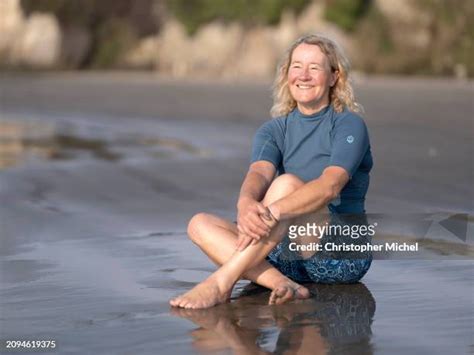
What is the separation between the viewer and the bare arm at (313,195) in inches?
226

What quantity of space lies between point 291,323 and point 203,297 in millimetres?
541

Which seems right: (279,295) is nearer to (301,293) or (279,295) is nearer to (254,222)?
(301,293)

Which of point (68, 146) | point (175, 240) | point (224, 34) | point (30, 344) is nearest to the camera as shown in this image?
point (30, 344)

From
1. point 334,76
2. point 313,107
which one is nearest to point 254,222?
point 313,107

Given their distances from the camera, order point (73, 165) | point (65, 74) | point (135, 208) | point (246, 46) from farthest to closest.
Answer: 1. point (65, 74)
2. point (246, 46)
3. point (73, 165)
4. point (135, 208)

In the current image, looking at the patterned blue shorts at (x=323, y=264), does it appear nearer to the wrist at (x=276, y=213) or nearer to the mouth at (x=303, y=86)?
the wrist at (x=276, y=213)

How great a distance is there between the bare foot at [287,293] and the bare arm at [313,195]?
346 millimetres

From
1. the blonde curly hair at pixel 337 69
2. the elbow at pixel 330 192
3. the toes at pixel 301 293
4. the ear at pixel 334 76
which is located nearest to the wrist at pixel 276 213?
the elbow at pixel 330 192

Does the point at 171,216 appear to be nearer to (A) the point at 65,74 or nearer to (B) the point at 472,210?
(B) the point at 472,210

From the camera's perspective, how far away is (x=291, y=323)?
5391 millimetres

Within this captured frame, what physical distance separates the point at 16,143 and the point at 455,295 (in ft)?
35.3

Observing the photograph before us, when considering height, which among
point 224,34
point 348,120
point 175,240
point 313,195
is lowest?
point 224,34

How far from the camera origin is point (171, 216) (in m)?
9.14

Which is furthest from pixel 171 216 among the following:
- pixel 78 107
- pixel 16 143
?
pixel 78 107
